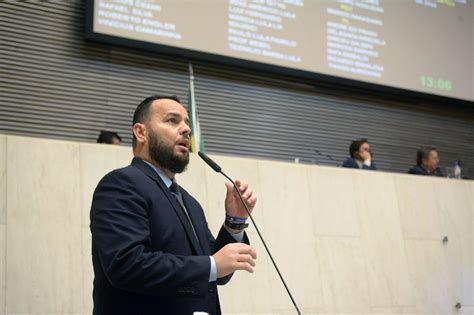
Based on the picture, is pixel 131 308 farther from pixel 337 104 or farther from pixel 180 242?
pixel 337 104

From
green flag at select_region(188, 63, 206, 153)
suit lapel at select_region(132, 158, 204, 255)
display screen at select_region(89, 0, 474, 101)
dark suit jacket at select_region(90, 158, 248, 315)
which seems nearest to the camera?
dark suit jacket at select_region(90, 158, 248, 315)

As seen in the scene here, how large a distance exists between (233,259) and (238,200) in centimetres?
35

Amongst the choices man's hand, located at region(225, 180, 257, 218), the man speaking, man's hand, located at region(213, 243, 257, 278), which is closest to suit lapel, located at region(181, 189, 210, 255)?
the man speaking

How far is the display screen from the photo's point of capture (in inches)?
235

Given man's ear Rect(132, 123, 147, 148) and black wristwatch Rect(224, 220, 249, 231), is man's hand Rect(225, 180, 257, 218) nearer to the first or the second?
black wristwatch Rect(224, 220, 249, 231)

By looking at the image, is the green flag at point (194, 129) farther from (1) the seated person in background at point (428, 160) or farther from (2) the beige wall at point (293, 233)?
(1) the seated person in background at point (428, 160)

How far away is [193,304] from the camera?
1.96 meters

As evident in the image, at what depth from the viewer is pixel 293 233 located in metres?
4.47

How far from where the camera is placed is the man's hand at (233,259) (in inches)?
75.2

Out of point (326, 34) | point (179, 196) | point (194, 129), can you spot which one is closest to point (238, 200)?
point (179, 196)

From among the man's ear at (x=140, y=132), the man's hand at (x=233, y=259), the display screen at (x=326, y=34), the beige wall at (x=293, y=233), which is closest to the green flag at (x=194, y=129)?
the display screen at (x=326, y=34)

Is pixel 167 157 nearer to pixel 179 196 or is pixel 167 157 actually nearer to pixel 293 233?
pixel 179 196

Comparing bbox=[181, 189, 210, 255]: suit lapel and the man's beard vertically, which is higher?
the man's beard

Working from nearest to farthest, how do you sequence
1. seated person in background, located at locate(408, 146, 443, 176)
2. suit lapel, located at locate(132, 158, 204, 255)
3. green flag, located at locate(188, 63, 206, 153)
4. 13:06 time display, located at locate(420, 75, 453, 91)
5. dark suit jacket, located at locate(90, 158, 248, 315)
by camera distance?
dark suit jacket, located at locate(90, 158, 248, 315) < suit lapel, located at locate(132, 158, 204, 255) < green flag, located at locate(188, 63, 206, 153) < seated person in background, located at locate(408, 146, 443, 176) < 13:06 time display, located at locate(420, 75, 453, 91)
